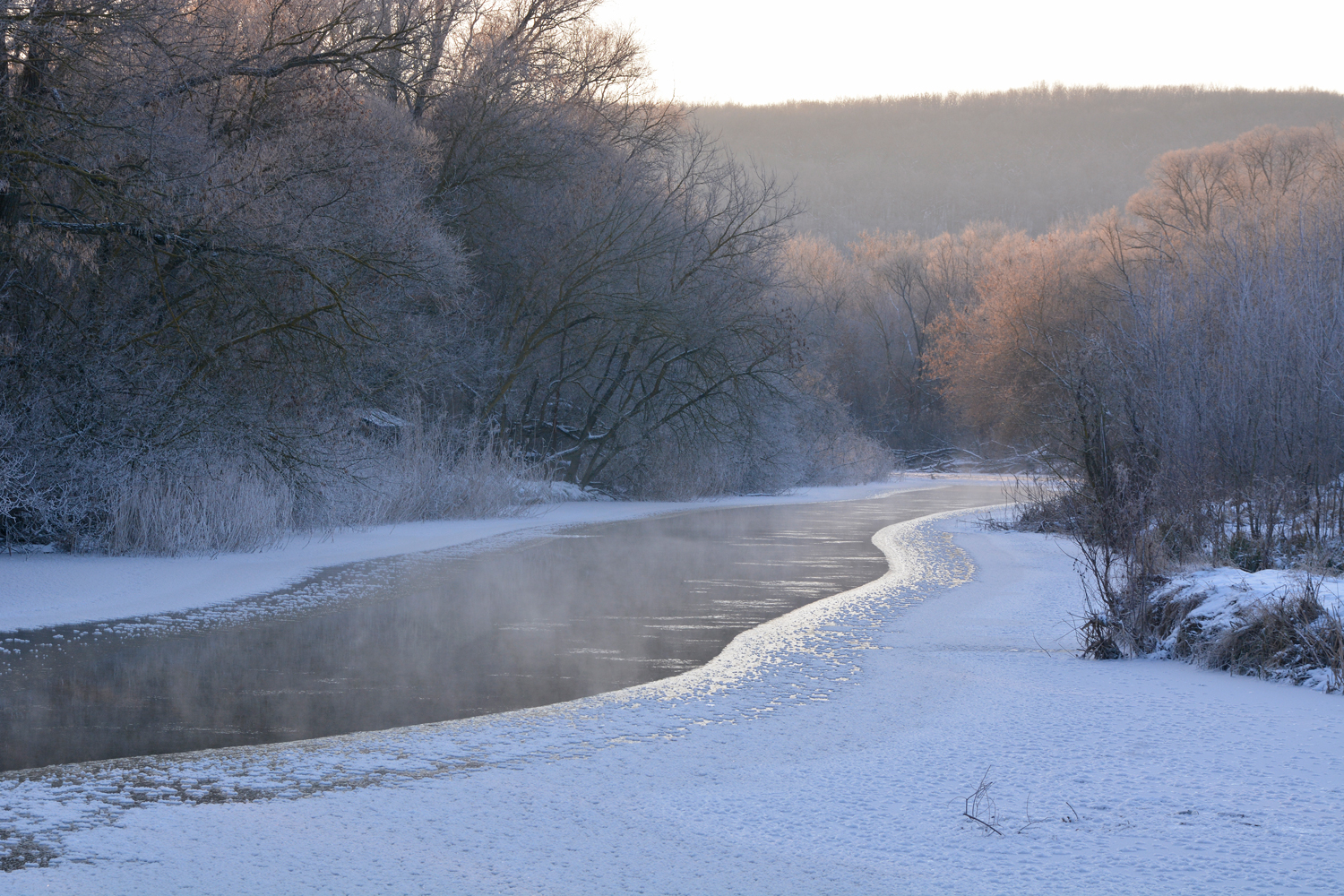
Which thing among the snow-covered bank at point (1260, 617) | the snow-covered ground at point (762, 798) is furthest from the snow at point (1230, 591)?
the snow-covered ground at point (762, 798)

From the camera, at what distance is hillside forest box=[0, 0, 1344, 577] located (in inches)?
400

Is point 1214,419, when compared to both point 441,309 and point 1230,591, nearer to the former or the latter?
point 1230,591

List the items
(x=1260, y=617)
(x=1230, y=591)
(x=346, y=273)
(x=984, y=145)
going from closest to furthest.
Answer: (x=1260, y=617) < (x=1230, y=591) < (x=346, y=273) < (x=984, y=145)

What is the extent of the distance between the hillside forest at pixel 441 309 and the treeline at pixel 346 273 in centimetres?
5

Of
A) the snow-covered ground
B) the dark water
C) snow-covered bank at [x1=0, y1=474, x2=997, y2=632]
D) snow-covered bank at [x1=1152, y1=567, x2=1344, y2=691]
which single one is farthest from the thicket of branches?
snow-covered bank at [x1=0, y1=474, x2=997, y2=632]

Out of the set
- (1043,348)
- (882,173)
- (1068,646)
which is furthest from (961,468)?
(882,173)

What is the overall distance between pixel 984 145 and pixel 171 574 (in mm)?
91001

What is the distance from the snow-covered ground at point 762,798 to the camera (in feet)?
11.3

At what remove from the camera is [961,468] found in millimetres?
44406

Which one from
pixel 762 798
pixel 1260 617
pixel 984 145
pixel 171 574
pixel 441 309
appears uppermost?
pixel 984 145

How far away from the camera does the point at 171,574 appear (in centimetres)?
Answer: 997

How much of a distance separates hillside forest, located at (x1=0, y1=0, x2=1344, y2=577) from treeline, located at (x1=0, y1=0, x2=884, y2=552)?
49 mm

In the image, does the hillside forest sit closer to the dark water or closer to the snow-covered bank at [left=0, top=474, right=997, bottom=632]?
the snow-covered bank at [left=0, top=474, right=997, bottom=632]

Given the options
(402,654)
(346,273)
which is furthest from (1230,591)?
(346,273)
